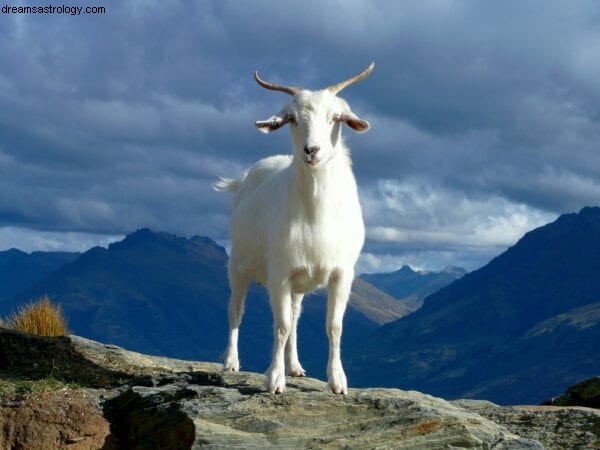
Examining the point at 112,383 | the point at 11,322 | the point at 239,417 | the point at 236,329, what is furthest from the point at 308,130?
the point at 11,322

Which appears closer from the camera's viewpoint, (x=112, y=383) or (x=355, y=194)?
(x=355, y=194)

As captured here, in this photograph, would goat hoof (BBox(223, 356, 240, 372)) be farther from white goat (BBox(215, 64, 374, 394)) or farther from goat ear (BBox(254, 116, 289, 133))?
goat ear (BBox(254, 116, 289, 133))

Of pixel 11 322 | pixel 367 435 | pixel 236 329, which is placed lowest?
pixel 367 435

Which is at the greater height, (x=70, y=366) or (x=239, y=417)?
(x=70, y=366)

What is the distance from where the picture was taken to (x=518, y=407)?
1483cm

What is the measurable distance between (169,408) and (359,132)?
450cm

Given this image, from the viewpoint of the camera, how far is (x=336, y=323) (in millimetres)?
11797

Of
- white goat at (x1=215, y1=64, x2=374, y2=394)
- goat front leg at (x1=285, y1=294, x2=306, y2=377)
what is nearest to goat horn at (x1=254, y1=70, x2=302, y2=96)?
white goat at (x1=215, y1=64, x2=374, y2=394)

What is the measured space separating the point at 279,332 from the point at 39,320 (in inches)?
406

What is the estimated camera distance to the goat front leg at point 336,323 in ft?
38.1

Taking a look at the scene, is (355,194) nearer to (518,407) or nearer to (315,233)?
(315,233)

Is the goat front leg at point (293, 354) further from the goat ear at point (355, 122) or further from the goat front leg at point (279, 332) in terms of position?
→ the goat ear at point (355, 122)

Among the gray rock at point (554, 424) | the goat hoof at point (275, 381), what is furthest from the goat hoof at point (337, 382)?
the gray rock at point (554, 424)

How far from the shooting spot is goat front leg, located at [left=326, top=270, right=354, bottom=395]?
38.1 ft
